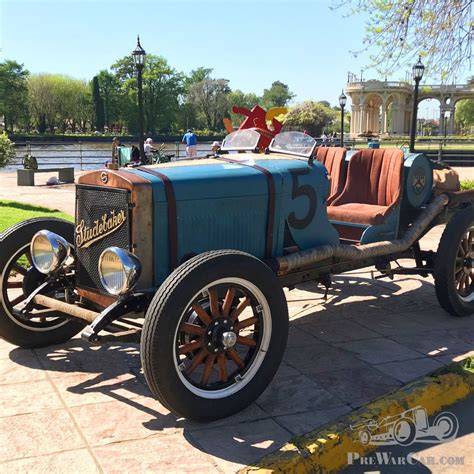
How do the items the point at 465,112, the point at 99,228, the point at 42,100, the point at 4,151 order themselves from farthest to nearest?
1. the point at 465,112
2. the point at 42,100
3. the point at 4,151
4. the point at 99,228

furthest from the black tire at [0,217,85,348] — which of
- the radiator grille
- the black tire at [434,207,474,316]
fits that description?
the black tire at [434,207,474,316]

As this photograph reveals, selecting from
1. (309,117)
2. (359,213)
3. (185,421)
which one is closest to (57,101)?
(309,117)

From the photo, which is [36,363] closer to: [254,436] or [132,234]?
[132,234]

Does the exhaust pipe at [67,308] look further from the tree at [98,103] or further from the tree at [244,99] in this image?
the tree at [244,99]

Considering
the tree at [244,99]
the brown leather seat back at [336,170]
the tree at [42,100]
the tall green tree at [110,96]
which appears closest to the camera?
the brown leather seat back at [336,170]

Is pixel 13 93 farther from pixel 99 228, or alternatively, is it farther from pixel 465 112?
pixel 99 228

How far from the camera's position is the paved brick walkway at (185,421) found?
2992 millimetres

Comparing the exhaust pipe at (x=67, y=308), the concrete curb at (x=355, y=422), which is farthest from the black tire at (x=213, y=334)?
the exhaust pipe at (x=67, y=308)

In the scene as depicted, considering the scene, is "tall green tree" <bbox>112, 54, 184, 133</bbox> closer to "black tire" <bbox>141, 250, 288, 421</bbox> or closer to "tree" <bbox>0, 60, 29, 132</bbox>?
"tree" <bbox>0, 60, 29, 132</bbox>

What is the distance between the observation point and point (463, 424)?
357 cm

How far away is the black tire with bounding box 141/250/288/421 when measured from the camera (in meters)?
3.15

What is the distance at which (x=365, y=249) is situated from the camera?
498 cm

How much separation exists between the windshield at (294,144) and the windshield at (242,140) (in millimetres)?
188

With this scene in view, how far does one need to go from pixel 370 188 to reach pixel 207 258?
123 inches
